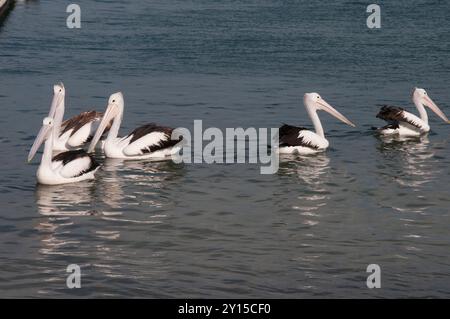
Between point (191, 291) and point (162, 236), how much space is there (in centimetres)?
159

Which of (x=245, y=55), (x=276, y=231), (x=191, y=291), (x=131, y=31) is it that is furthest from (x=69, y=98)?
(x=191, y=291)

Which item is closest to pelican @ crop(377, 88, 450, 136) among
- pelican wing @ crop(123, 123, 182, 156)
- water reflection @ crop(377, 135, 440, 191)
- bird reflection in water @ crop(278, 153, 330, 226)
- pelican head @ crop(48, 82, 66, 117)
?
water reflection @ crop(377, 135, 440, 191)

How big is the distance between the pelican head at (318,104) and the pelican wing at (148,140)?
226 centimetres

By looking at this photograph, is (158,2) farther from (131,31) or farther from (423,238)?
(423,238)

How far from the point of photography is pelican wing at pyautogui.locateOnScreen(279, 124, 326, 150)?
1360 centimetres

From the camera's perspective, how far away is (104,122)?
13820 millimetres

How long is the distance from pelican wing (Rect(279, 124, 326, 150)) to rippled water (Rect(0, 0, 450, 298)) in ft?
0.63

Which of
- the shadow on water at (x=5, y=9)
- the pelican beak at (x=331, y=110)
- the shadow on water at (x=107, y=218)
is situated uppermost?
the shadow on water at (x=5, y=9)

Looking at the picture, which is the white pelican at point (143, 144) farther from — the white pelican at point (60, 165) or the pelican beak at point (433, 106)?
the pelican beak at point (433, 106)

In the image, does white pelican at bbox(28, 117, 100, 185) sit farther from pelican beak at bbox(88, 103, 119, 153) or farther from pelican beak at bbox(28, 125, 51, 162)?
pelican beak at bbox(88, 103, 119, 153)

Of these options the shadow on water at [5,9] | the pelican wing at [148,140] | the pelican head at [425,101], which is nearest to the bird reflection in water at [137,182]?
the pelican wing at [148,140]

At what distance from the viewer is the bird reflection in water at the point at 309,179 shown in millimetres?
11242

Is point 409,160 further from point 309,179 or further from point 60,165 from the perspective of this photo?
point 60,165
